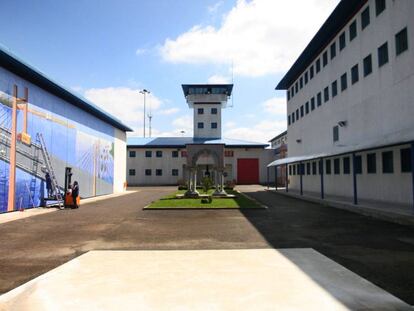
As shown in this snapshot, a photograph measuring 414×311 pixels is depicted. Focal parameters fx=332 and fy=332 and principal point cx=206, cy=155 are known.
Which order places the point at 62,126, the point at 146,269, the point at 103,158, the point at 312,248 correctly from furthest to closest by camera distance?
the point at 103,158 < the point at 62,126 < the point at 312,248 < the point at 146,269

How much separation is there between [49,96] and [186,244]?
58.4 ft

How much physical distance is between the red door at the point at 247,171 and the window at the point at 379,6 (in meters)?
39.0

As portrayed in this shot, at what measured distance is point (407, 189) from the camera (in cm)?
1706

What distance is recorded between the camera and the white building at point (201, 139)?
56750mm

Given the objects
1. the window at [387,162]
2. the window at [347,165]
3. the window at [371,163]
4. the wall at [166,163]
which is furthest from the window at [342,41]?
the wall at [166,163]

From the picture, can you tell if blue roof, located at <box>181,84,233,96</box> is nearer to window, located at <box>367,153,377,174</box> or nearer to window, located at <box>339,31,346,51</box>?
window, located at <box>339,31,346,51</box>

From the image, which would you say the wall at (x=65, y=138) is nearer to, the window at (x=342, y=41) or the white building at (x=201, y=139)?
the white building at (x=201, y=139)

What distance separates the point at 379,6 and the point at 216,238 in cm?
1769

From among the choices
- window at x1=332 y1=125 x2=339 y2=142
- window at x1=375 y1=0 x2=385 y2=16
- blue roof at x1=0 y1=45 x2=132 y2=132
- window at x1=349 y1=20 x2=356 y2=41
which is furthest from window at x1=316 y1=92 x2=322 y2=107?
blue roof at x1=0 y1=45 x2=132 y2=132

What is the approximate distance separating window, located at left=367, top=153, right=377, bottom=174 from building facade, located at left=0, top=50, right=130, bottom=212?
20.7 m

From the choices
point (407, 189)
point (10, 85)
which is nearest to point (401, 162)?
point (407, 189)

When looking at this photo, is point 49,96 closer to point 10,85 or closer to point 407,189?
point 10,85

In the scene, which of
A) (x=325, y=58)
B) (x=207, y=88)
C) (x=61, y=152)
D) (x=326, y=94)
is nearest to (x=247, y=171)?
(x=207, y=88)

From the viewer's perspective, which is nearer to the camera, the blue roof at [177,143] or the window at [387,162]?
the window at [387,162]
